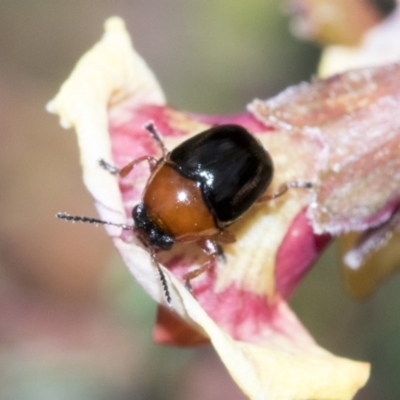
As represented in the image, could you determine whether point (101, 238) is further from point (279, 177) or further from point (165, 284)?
point (165, 284)

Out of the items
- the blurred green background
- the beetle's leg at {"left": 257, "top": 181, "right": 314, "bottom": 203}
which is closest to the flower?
the beetle's leg at {"left": 257, "top": 181, "right": 314, "bottom": 203}

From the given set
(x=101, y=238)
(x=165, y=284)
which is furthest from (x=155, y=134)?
(x=101, y=238)

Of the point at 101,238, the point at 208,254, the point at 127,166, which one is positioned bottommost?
the point at 101,238

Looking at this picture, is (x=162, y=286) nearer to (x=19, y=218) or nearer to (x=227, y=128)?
(x=227, y=128)

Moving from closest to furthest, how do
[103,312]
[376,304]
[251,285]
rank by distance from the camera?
[251,285]
[376,304]
[103,312]

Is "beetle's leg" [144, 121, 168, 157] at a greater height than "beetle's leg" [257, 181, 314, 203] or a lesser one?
greater

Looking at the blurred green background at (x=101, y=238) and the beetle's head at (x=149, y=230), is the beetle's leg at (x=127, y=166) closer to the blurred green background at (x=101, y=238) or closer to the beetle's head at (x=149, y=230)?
the beetle's head at (x=149, y=230)

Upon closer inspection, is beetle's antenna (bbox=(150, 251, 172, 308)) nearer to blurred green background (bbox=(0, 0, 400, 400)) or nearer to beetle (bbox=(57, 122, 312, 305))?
beetle (bbox=(57, 122, 312, 305))

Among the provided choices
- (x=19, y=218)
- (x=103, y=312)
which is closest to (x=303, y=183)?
(x=103, y=312)
